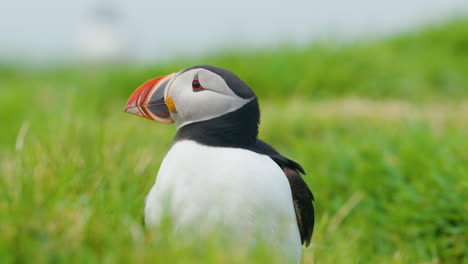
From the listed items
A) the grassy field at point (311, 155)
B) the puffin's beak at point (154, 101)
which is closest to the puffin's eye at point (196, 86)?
the puffin's beak at point (154, 101)

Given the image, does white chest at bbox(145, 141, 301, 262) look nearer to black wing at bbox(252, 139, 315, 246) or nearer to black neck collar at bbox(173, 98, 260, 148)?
black neck collar at bbox(173, 98, 260, 148)

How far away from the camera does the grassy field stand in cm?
192

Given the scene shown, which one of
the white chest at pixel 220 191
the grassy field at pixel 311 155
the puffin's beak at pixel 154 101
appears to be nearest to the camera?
the grassy field at pixel 311 155

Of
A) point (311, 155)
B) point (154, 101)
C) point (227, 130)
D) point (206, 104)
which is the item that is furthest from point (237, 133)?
point (311, 155)

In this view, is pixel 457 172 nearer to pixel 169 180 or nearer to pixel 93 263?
pixel 169 180

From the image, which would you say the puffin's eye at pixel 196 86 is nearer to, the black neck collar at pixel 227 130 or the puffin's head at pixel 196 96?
the puffin's head at pixel 196 96

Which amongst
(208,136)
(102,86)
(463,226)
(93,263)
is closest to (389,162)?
(463,226)

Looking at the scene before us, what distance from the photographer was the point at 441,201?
371 centimetres

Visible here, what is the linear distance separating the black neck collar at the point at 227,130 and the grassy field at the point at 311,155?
0.39 meters

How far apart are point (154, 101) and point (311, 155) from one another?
Result: 8.78ft

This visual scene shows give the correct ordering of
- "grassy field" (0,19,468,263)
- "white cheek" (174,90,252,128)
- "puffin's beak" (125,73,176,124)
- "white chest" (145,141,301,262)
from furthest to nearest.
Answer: "puffin's beak" (125,73,176,124), "white cheek" (174,90,252,128), "white chest" (145,141,301,262), "grassy field" (0,19,468,263)

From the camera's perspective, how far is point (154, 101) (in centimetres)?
236

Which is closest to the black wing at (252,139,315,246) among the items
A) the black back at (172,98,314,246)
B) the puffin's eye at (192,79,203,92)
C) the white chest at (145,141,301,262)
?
the black back at (172,98,314,246)

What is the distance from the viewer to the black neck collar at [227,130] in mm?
2219
